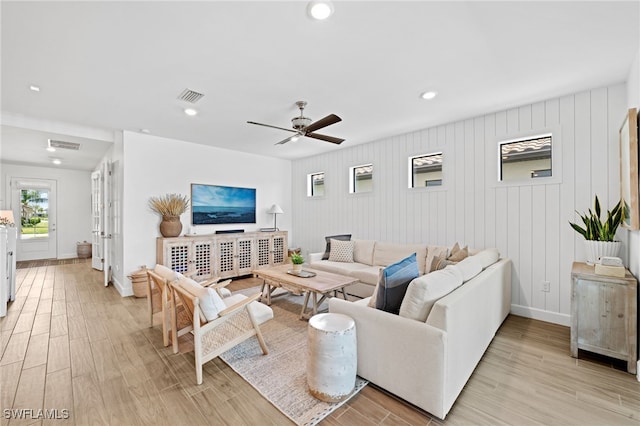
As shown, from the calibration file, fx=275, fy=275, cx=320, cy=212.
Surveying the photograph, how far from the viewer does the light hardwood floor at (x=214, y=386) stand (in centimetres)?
180

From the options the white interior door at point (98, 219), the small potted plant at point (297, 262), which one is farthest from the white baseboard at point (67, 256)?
the small potted plant at point (297, 262)

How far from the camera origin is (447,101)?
133 inches

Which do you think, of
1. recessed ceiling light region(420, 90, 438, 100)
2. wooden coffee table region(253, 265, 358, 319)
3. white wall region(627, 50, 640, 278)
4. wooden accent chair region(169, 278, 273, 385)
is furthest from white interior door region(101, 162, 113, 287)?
white wall region(627, 50, 640, 278)

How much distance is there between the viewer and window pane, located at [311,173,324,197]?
6496 millimetres

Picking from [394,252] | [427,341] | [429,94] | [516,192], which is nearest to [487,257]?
[516,192]

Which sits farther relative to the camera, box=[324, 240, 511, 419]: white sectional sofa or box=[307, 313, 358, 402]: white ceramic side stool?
box=[307, 313, 358, 402]: white ceramic side stool

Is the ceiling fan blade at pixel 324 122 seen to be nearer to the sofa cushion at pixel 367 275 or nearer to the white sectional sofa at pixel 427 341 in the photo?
the white sectional sofa at pixel 427 341

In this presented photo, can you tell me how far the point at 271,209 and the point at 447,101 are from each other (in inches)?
165

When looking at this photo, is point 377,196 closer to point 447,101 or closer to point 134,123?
point 447,101

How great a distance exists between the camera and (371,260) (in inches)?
185

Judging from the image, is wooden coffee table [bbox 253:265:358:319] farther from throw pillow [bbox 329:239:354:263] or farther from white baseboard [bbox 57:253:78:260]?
white baseboard [bbox 57:253:78:260]

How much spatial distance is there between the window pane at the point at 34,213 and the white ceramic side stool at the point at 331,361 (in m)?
9.61

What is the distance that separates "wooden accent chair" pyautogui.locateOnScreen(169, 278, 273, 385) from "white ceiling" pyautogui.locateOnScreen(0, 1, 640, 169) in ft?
6.64

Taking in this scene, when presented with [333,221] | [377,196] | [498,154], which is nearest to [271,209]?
[333,221]
